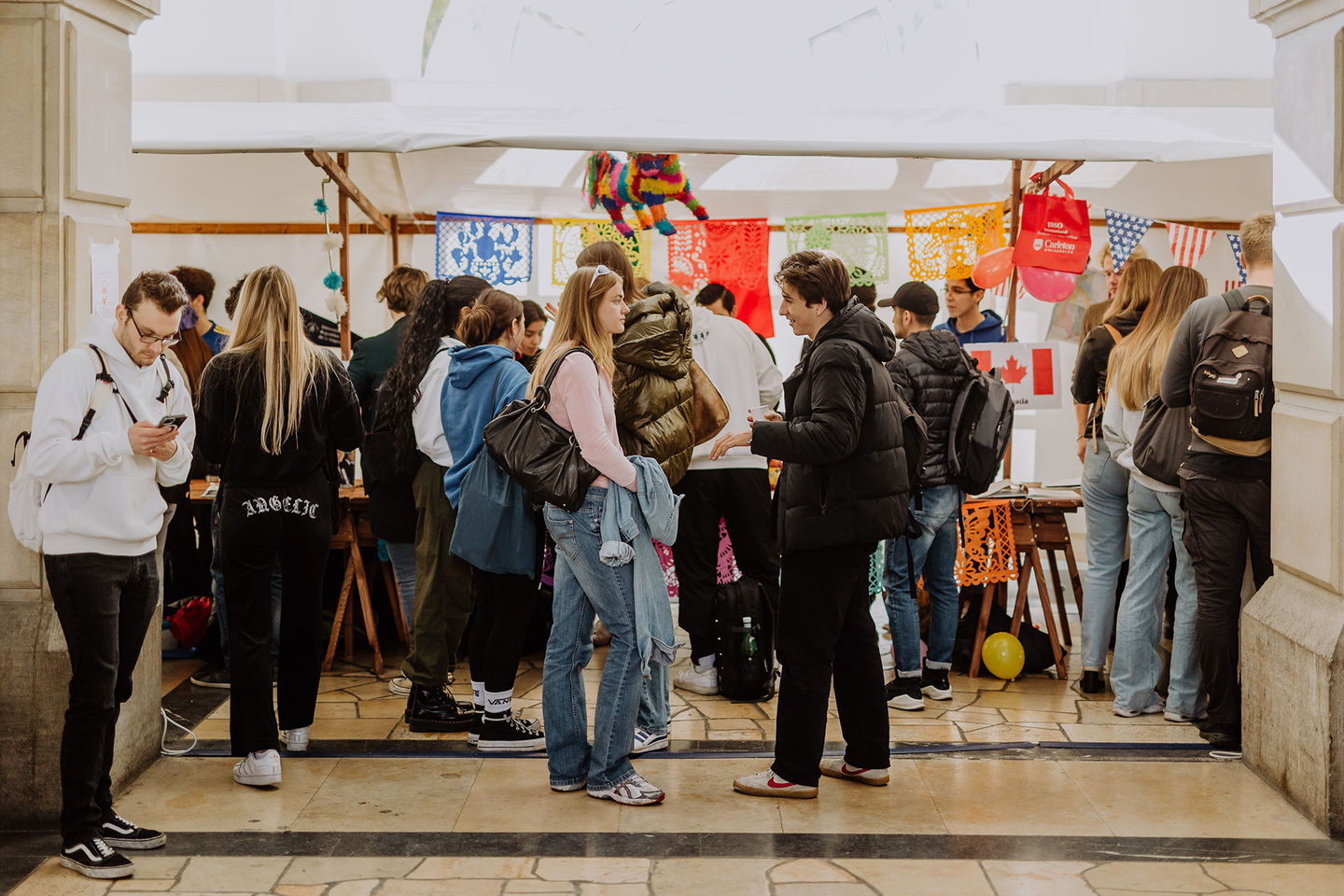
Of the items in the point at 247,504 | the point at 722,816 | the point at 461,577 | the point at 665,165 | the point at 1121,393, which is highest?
the point at 665,165

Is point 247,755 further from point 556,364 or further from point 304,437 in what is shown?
point 556,364

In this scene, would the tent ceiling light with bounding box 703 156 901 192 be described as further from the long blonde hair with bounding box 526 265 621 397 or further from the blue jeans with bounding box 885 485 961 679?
the long blonde hair with bounding box 526 265 621 397

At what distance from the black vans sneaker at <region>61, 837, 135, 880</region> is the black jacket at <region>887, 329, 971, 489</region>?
3.31m

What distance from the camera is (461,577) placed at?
195 inches

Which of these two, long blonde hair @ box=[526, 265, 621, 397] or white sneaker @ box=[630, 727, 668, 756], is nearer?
long blonde hair @ box=[526, 265, 621, 397]

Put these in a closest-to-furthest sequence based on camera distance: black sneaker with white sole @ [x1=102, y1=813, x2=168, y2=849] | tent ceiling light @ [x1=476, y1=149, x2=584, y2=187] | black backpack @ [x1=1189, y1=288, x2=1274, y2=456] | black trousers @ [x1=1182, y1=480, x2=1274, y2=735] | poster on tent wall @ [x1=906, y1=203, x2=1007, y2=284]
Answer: black sneaker with white sole @ [x1=102, y1=813, x2=168, y2=849]
black backpack @ [x1=1189, y1=288, x2=1274, y2=456]
black trousers @ [x1=1182, y1=480, x2=1274, y2=735]
poster on tent wall @ [x1=906, y1=203, x2=1007, y2=284]
tent ceiling light @ [x1=476, y1=149, x2=584, y2=187]

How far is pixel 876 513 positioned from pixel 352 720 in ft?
7.92

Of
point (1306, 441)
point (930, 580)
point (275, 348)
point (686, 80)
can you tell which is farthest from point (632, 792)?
point (686, 80)

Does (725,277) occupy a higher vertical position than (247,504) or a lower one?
higher

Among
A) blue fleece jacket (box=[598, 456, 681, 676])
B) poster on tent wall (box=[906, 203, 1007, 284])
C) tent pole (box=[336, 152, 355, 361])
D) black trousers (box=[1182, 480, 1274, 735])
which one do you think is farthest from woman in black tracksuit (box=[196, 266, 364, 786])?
poster on tent wall (box=[906, 203, 1007, 284])

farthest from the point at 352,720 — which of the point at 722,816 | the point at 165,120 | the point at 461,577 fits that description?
the point at 165,120

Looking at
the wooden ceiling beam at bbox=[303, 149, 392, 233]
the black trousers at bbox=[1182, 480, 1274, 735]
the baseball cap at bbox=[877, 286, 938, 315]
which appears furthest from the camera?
the wooden ceiling beam at bbox=[303, 149, 392, 233]

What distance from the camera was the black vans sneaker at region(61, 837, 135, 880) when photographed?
351 centimetres

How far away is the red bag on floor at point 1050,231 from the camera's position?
6699 millimetres
